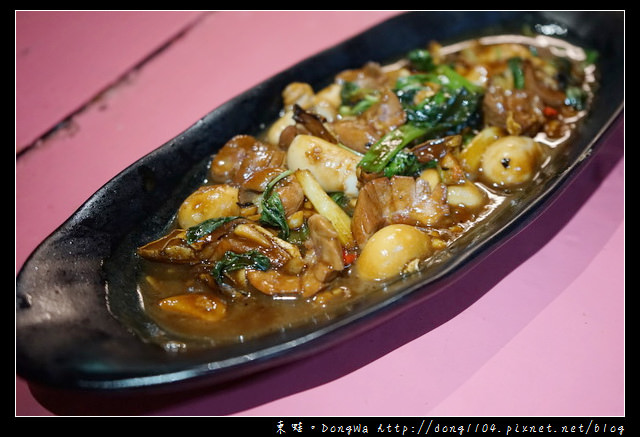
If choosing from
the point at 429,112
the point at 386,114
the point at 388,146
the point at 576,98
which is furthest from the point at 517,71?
the point at 388,146

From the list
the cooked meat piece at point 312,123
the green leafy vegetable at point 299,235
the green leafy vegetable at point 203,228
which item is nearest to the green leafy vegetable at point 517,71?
the cooked meat piece at point 312,123

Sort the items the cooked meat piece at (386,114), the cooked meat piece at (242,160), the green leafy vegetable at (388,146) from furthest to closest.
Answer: the cooked meat piece at (386,114) < the cooked meat piece at (242,160) < the green leafy vegetable at (388,146)

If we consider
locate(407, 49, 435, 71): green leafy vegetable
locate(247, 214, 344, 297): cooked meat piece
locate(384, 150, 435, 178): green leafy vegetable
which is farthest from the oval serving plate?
locate(407, 49, 435, 71): green leafy vegetable

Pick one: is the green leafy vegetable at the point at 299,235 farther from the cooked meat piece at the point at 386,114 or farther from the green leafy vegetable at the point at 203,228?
the cooked meat piece at the point at 386,114

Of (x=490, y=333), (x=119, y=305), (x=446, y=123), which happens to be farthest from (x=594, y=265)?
(x=119, y=305)

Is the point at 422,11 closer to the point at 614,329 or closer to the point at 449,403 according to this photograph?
the point at 614,329

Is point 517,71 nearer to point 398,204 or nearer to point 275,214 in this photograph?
point 398,204
